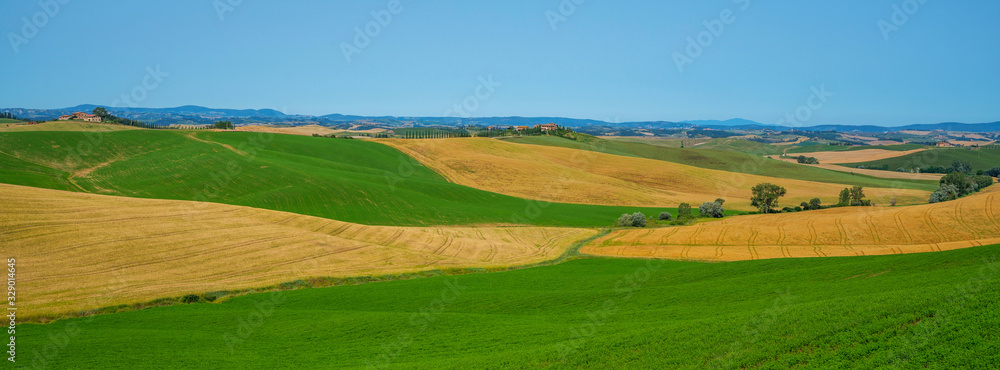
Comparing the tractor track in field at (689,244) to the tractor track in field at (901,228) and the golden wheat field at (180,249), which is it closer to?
the golden wheat field at (180,249)

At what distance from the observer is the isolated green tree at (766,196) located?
72.4 metres

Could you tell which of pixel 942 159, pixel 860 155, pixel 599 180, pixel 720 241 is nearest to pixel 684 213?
pixel 720 241

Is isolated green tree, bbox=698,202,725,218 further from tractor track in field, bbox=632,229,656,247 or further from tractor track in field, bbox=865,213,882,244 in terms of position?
tractor track in field, bbox=865,213,882,244

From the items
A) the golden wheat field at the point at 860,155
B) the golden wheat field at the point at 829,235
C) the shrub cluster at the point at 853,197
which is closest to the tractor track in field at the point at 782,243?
the golden wheat field at the point at 829,235

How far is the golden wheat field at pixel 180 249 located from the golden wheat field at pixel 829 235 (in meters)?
10.2

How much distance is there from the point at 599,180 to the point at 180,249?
240 ft

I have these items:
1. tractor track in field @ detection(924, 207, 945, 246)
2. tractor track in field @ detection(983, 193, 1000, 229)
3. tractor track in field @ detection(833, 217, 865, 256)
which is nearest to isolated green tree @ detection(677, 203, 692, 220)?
tractor track in field @ detection(833, 217, 865, 256)

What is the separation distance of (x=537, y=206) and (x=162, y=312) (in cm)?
5393

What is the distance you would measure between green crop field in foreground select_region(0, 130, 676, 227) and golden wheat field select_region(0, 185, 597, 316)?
13.0 metres

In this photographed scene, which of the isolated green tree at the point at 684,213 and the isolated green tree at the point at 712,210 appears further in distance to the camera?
the isolated green tree at the point at 712,210

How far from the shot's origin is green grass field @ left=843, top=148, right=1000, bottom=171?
137 metres

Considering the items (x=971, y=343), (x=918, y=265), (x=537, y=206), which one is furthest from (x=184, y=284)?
(x=537, y=206)

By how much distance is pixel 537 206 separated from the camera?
243ft

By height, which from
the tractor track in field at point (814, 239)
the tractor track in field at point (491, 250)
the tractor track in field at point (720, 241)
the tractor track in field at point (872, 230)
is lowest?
the tractor track in field at point (491, 250)
